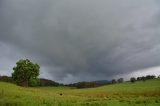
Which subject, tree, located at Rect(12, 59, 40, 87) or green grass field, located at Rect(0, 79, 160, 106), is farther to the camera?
tree, located at Rect(12, 59, 40, 87)

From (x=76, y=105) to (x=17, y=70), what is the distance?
77.5 metres

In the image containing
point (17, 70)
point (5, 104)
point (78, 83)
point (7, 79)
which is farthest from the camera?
point (78, 83)

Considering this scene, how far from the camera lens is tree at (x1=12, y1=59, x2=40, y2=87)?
105 m

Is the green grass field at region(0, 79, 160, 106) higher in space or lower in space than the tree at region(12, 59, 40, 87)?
lower

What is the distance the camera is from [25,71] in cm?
10462

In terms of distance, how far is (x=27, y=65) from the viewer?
106750 mm

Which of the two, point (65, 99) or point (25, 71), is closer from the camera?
point (65, 99)

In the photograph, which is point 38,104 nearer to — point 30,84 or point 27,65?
point 27,65

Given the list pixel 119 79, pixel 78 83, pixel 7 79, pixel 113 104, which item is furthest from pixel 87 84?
pixel 113 104

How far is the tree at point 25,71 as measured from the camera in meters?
105

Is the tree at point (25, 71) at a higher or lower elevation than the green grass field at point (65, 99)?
higher

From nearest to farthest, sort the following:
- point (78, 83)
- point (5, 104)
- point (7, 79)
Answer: point (5, 104) → point (7, 79) → point (78, 83)

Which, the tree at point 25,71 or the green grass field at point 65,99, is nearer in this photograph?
the green grass field at point 65,99

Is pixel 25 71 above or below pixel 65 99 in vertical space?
above
